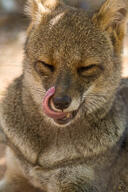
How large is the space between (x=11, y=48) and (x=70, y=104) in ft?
18.1

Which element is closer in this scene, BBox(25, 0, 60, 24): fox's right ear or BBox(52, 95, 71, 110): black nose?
BBox(52, 95, 71, 110): black nose

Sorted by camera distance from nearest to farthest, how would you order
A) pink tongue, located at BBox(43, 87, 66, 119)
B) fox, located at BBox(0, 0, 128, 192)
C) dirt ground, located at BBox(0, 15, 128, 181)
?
pink tongue, located at BBox(43, 87, 66, 119) → fox, located at BBox(0, 0, 128, 192) → dirt ground, located at BBox(0, 15, 128, 181)

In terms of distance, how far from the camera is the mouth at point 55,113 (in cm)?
431

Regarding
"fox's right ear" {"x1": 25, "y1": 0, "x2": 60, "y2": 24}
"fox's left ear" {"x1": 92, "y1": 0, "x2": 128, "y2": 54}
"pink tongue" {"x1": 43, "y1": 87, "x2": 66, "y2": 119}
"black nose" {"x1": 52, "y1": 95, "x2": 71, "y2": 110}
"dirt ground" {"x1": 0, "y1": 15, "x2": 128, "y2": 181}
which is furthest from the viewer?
"dirt ground" {"x1": 0, "y1": 15, "x2": 128, "y2": 181}

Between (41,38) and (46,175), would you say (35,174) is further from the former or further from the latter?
(41,38)

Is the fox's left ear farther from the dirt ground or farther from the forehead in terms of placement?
the dirt ground

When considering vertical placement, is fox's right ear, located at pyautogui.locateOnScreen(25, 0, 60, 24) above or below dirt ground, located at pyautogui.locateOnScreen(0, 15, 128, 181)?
above

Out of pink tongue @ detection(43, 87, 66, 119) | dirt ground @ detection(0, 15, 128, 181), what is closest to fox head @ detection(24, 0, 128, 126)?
pink tongue @ detection(43, 87, 66, 119)

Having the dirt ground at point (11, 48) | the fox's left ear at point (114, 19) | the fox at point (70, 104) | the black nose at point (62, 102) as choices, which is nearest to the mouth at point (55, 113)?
the fox at point (70, 104)

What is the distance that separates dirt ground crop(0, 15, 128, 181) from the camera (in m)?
8.40

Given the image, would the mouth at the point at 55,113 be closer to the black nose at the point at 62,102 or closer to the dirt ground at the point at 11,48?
the black nose at the point at 62,102

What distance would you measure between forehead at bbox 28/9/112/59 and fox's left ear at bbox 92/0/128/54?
102 mm

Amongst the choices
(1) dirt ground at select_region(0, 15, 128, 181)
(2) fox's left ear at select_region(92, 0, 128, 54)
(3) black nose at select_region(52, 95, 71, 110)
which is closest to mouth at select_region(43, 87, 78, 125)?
(3) black nose at select_region(52, 95, 71, 110)

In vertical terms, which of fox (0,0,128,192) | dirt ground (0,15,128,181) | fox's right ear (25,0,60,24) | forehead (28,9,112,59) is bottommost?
dirt ground (0,15,128,181)
